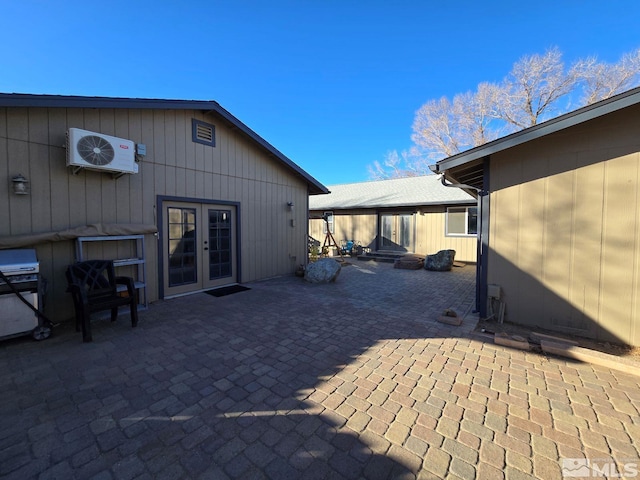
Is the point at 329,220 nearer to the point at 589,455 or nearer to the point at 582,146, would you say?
the point at 582,146

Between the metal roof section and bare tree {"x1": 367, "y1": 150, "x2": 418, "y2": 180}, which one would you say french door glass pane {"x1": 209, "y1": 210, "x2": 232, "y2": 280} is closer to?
the metal roof section

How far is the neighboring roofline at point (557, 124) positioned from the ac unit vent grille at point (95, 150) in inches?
223

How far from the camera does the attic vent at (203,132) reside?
589 centimetres

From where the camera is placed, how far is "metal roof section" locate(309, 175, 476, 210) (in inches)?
450

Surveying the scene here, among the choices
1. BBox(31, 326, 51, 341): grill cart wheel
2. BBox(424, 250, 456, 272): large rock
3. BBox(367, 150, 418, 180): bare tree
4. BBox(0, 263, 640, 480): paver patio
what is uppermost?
BBox(367, 150, 418, 180): bare tree

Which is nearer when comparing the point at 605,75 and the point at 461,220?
the point at 461,220

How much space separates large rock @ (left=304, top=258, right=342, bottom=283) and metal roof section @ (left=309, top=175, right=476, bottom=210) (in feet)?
19.5

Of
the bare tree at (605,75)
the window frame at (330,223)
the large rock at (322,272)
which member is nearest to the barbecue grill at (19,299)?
the large rock at (322,272)

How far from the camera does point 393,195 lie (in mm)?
13531

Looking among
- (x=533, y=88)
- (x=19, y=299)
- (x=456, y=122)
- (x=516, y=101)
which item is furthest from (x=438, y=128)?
(x=19, y=299)

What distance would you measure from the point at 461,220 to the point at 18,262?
12.3m

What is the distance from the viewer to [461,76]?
15422mm

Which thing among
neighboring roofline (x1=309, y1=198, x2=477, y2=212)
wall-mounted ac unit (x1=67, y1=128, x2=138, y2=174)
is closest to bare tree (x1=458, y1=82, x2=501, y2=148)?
neighboring roofline (x1=309, y1=198, x2=477, y2=212)

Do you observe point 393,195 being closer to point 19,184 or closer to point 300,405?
point 300,405
